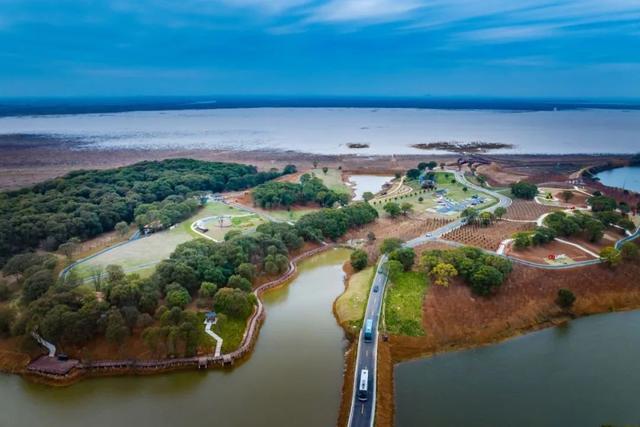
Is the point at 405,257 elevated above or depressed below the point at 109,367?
above

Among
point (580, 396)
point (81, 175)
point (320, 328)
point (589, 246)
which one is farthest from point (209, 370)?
point (81, 175)

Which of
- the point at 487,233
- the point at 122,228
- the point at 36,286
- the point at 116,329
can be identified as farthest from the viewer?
the point at 487,233

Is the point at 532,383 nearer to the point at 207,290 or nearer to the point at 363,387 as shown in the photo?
the point at 363,387

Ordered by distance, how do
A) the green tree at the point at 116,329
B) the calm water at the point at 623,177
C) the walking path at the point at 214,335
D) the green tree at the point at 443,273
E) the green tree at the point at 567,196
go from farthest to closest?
the calm water at the point at 623,177 → the green tree at the point at 567,196 → the green tree at the point at 443,273 → the walking path at the point at 214,335 → the green tree at the point at 116,329

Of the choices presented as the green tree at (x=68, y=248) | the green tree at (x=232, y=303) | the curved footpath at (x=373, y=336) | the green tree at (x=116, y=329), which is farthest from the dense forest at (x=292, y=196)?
the green tree at (x=116, y=329)

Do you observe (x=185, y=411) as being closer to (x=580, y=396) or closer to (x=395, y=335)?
(x=395, y=335)

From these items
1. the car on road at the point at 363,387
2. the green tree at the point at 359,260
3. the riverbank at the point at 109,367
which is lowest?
the riverbank at the point at 109,367

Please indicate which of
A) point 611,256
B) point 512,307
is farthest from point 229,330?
point 611,256

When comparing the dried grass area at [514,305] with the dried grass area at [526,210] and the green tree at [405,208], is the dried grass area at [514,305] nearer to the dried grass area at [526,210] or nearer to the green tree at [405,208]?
the dried grass area at [526,210]
